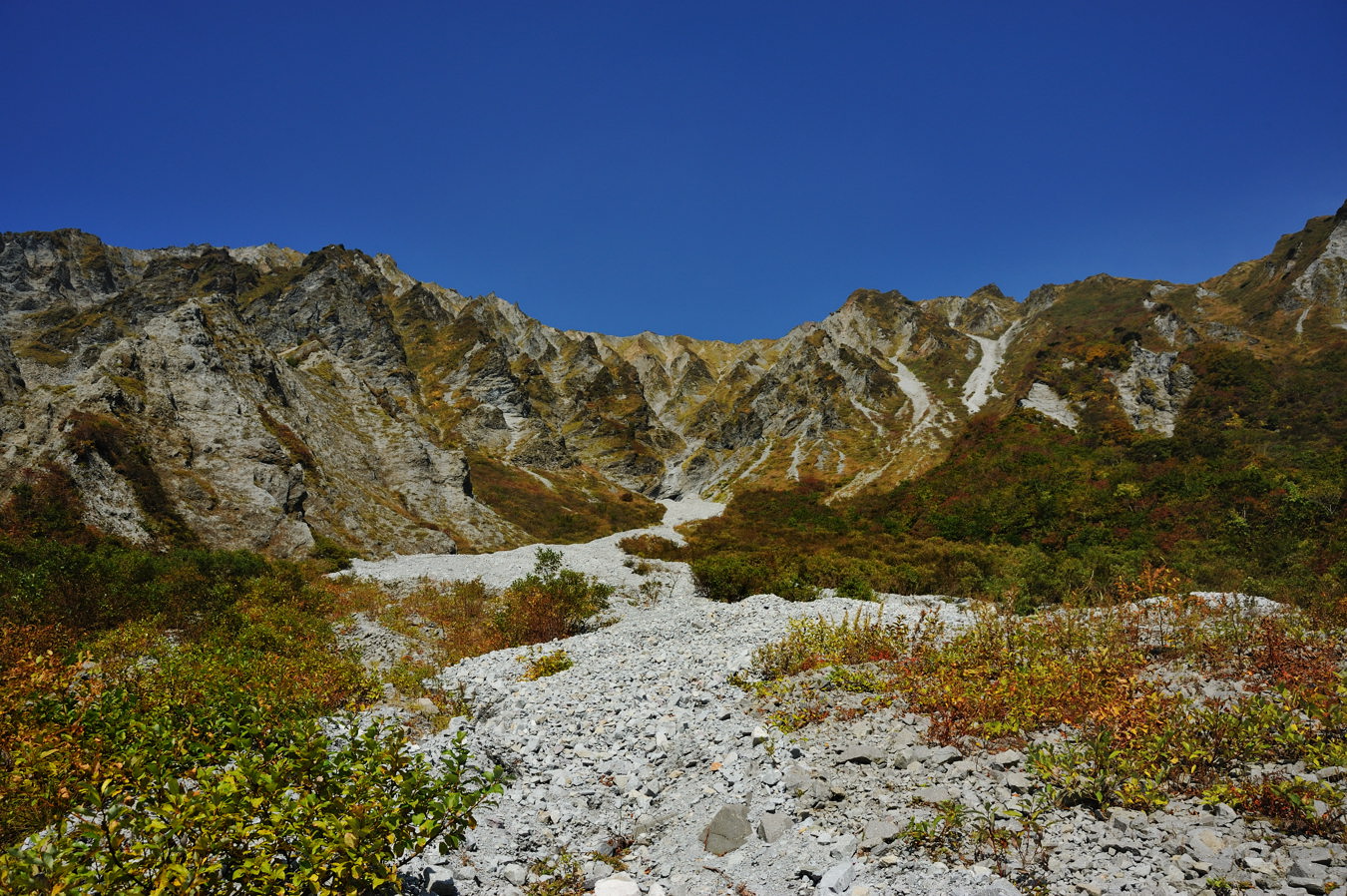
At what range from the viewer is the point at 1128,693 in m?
7.77

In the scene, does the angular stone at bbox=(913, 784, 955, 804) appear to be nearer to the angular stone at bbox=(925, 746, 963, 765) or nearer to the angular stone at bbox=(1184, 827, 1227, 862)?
the angular stone at bbox=(925, 746, 963, 765)

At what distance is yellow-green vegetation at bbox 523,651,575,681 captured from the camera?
41.0 feet

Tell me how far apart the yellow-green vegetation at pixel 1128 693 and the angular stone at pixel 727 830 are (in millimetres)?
2095

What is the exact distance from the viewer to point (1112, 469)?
43406 mm

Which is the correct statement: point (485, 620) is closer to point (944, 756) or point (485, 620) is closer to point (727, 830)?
point (727, 830)

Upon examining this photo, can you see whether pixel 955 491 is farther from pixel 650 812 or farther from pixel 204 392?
pixel 204 392

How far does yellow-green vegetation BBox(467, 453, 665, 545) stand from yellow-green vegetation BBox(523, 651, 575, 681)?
44.3 meters

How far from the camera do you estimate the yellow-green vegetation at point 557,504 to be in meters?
67.0

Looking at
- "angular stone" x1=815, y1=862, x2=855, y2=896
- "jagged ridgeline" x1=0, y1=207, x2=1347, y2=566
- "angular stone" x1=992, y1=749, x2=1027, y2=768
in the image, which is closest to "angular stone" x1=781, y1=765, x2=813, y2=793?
"angular stone" x1=815, y1=862, x2=855, y2=896

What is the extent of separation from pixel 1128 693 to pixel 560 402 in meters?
139

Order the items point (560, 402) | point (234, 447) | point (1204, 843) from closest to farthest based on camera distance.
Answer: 1. point (1204, 843)
2. point (234, 447)
3. point (560, 402)

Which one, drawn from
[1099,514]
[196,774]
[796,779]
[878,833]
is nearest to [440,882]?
[196,774]

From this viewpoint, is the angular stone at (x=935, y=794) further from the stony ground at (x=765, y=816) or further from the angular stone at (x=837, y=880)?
the angular stone at (x=837, y=880)

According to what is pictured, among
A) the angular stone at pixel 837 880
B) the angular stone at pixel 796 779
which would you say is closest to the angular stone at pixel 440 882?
the angular stone at pixel 837 880
